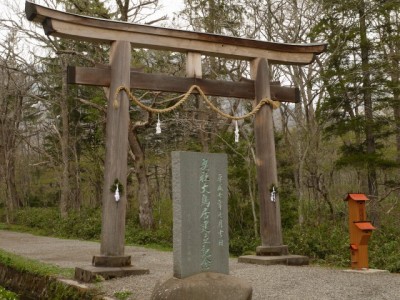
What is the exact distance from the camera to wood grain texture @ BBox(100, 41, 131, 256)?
8.31m

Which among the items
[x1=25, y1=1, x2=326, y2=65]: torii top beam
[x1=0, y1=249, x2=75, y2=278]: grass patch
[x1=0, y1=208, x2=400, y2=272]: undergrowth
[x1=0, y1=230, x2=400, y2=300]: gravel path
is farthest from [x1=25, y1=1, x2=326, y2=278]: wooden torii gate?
[x1=0, y1=208, x2=400, y2=272]: undergrowth

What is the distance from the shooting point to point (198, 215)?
6258mm

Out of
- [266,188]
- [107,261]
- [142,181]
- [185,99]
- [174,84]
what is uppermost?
[174,84]

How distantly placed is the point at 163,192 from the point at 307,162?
1678 centimetres

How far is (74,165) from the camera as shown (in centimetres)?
2508

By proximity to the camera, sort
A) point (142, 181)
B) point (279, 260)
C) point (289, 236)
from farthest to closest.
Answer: point (142, 181) < point (289, 236) < point (279, 260)

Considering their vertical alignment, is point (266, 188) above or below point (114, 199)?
above

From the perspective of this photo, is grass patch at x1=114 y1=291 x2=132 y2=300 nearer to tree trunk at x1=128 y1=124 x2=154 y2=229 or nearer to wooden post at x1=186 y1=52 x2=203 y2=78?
wooden post at x1=186 y1=52 x2=203 y2=78

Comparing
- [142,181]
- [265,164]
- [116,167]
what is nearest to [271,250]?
[265,164]

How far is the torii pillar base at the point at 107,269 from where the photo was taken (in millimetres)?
7973

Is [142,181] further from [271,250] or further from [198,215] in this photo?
[198,215]

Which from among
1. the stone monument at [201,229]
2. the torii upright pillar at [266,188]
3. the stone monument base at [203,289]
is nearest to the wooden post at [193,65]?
the torii upright pillar at [266,188]

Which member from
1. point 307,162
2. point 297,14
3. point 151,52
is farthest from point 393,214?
point 151,52

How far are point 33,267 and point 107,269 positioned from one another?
2.65m
